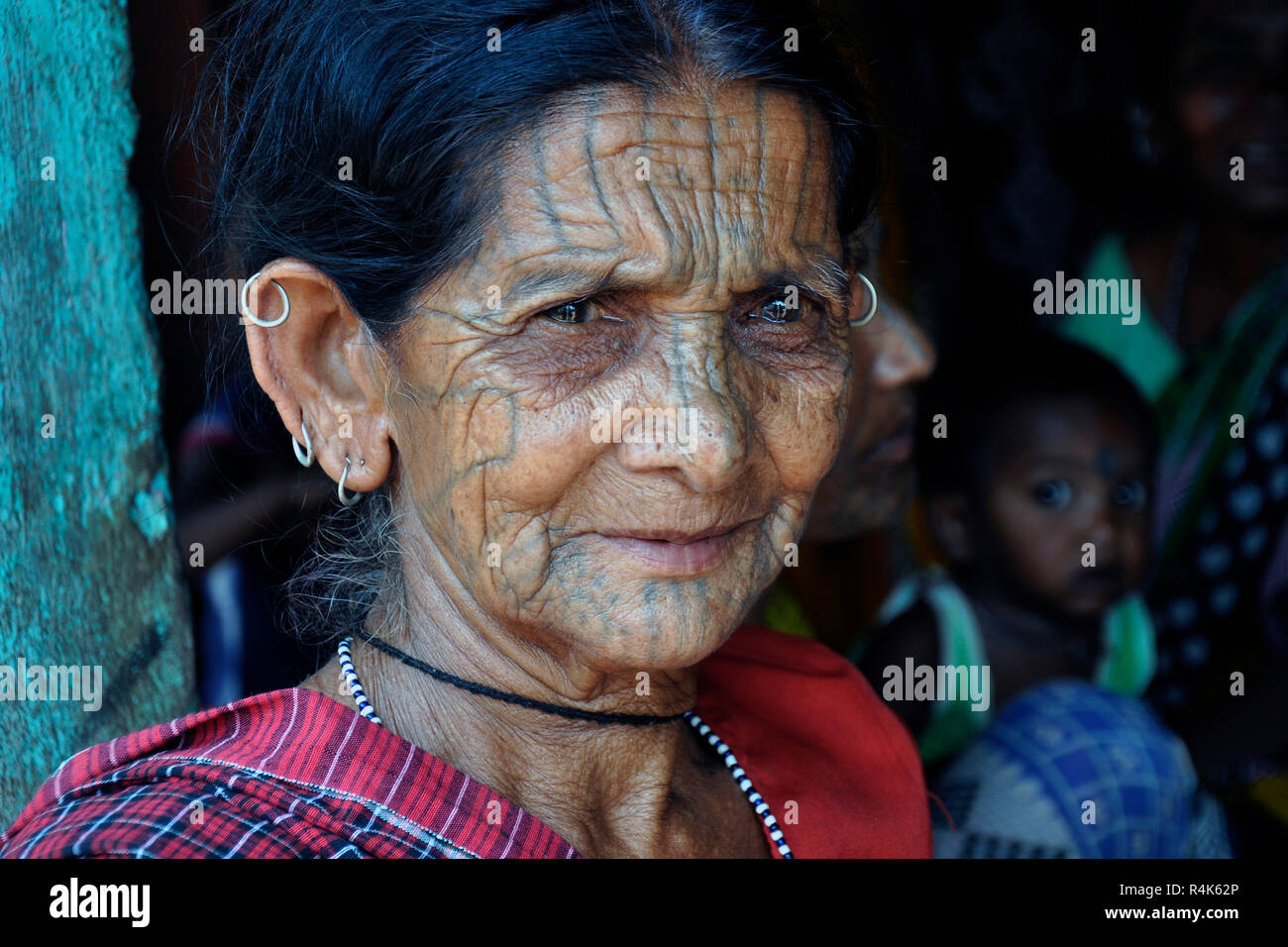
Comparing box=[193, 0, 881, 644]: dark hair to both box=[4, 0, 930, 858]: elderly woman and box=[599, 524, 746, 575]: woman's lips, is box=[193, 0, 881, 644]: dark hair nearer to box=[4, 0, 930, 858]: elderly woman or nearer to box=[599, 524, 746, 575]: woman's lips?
box=[4, 0, 930, 858]: elderly woman

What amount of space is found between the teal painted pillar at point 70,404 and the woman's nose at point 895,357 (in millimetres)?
1607

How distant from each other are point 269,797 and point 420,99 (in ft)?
3.06

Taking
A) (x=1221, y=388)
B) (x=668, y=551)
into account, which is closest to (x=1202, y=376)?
(x=1221, y=388)

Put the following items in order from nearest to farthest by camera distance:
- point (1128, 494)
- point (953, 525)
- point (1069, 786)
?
point (1069, 786), point (1128, 494), point (953, 525)

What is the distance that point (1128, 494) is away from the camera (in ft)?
11.5

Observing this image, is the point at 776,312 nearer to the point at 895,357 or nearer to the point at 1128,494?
the point at 895,357

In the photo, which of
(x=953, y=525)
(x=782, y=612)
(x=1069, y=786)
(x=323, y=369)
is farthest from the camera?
(x=953, y=525)

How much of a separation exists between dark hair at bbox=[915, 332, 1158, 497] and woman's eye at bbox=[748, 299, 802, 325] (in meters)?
2.03

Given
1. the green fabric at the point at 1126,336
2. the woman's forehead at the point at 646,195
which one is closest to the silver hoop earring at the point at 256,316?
the woman's forehead at the point at 646,195

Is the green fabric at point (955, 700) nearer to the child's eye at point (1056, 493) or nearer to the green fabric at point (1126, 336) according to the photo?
the child's eye at point (1056, 493)

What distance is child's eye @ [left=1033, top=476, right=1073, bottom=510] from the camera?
11.5ft

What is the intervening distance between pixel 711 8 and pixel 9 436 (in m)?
1.31

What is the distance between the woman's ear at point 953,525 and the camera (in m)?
3.75
